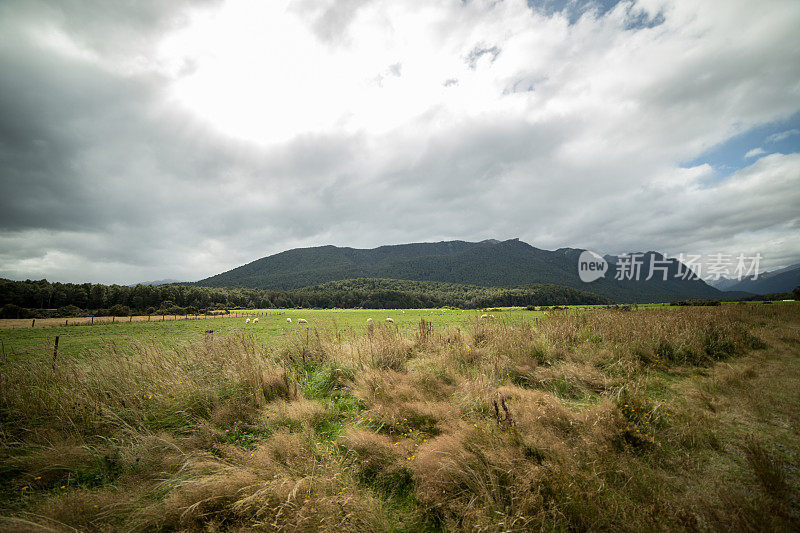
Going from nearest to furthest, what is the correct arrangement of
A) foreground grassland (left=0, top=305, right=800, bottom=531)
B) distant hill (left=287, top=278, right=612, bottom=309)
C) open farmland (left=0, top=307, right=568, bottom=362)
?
foreground grassland (left=0, top=305, right=800, bottom=531)
open farmland (left=0, top=307, right=568, bottom=362)
distant hill (left=287, top=278, right=612, bottom=309)

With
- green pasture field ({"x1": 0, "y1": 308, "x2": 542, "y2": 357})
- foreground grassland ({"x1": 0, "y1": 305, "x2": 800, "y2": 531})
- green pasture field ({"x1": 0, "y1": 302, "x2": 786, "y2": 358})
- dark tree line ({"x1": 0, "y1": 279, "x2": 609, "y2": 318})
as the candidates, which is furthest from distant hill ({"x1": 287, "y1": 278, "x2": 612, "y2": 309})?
foreground grassland ({"x1": 0, "y1": 305, "x2": 800, "y2": 531})

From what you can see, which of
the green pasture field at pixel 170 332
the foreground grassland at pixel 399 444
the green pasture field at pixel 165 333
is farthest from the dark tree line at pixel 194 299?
the foreground grassland at pixel 399 444

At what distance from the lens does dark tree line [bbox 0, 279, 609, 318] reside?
257 feet

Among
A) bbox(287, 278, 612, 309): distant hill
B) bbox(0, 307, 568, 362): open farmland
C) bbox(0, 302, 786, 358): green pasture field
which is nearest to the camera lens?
bbox(0, 302, 786, 358): green pasture field

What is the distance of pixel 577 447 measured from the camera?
3.88 metres

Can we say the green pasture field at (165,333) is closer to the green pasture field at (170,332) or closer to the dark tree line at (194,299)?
the green pasture field at (170,332)

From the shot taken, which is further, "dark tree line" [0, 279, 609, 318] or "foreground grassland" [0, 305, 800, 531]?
"dark tree line" [0, 279, 609, 318]

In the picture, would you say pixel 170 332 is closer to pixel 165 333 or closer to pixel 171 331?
pixel 165 333

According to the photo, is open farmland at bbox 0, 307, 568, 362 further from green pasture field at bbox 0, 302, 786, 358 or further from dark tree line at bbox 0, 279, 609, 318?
dark tree line at bbox 0, 279, 609, 318

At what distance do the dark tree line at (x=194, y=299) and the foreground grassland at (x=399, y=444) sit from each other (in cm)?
9604

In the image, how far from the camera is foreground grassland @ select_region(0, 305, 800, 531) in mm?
3146

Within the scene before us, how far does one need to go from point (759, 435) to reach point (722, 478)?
1.73 m

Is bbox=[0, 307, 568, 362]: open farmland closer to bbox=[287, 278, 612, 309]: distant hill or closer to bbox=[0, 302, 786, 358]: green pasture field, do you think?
bbox=[0, 302, 786, 358]: green pasture field

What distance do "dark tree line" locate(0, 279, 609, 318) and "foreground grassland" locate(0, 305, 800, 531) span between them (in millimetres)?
96045
